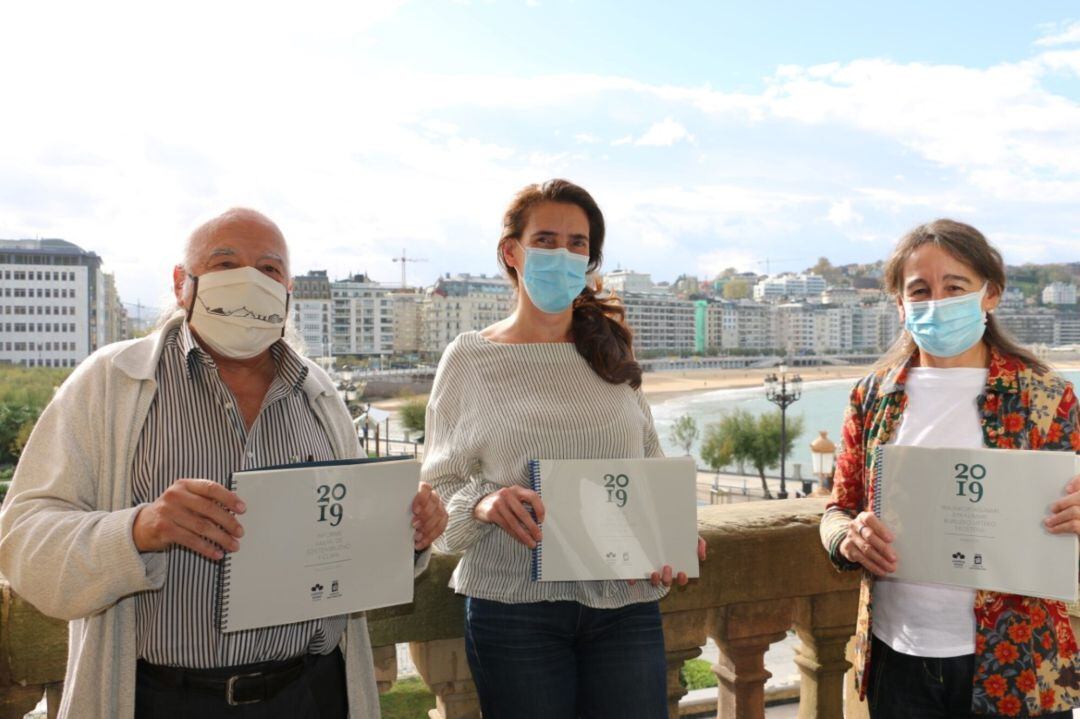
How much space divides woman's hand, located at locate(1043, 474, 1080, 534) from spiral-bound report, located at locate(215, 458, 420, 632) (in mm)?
1078

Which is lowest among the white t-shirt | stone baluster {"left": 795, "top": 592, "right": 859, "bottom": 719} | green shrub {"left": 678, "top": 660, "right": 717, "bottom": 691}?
green shrub {"left": 678, "top": 660, "right": 717, "bottom": 691}

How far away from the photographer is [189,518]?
1213mm

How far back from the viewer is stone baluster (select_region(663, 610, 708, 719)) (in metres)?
1.92

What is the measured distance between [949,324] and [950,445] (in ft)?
0.75

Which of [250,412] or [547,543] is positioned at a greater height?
[250,412]

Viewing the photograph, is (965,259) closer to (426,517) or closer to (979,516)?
(979,516)

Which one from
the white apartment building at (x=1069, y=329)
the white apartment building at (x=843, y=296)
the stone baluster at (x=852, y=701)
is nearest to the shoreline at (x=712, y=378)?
the white apartment building at (x=843, y=296)

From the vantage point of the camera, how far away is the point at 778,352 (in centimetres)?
9662

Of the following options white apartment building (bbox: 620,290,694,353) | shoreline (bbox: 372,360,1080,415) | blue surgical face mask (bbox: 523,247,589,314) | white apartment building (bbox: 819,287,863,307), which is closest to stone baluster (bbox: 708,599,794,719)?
blue surgical face mask (bbox: 523,247,589,314)

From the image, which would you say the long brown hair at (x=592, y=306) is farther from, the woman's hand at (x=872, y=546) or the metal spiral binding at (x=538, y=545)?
the woman's hand at (x=872, y=546)

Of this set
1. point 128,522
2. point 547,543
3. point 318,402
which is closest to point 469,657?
point 547,543

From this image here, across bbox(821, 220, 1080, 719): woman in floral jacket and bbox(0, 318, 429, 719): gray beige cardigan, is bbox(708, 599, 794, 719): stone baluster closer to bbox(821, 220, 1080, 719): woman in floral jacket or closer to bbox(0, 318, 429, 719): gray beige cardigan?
bbox(821, 220, 1080, 719): woman in floral jacket

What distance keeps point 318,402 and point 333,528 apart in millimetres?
308

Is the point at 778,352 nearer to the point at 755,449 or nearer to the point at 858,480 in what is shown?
the point at 755,449
